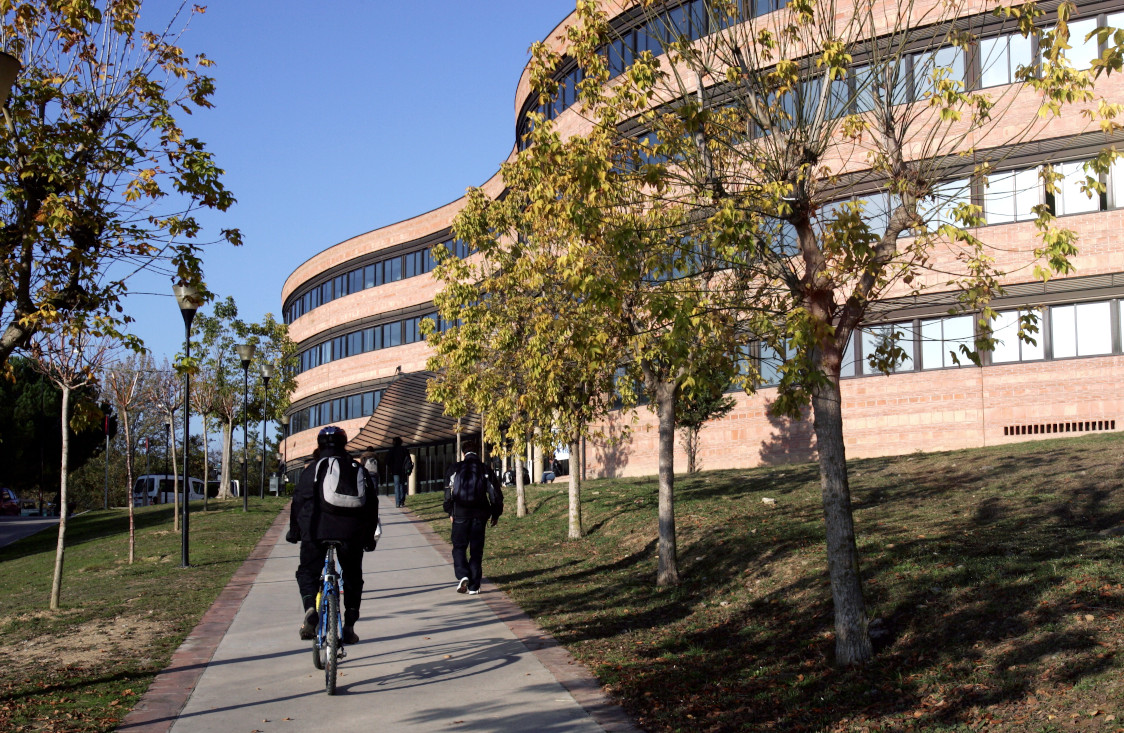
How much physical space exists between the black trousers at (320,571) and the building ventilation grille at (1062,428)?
21561 millimetres

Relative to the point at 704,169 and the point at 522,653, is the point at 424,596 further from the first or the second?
the point at 704,169

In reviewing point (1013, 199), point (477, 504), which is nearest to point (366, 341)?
point (1013, 199)

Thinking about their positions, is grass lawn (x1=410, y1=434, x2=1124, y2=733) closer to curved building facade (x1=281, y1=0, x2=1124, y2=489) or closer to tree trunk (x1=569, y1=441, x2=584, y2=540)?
tree trunk (x1=569, y1=441, x2=584, y2=540)

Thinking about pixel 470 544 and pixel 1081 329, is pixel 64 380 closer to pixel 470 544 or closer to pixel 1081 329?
pixel 470 544

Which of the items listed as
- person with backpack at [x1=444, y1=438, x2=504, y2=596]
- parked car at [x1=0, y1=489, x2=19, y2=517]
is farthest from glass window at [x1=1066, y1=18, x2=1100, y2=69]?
parked car at [x1=0, y1=489, x2=19, y2=517]

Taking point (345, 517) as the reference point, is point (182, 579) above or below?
below

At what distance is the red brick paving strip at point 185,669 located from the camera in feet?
21.9

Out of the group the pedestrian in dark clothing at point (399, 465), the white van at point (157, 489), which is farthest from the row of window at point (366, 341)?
the pedestrian in dark clothing at point (399, 465)

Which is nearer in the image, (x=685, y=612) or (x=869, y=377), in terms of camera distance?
(x=685, y=612)

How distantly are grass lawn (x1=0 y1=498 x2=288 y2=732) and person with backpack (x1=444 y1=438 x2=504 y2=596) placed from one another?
294cm

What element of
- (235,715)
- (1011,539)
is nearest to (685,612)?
(1011,539)

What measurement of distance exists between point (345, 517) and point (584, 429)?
→ 10.7 m

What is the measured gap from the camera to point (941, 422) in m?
26.5

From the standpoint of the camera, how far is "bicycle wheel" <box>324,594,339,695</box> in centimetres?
732
